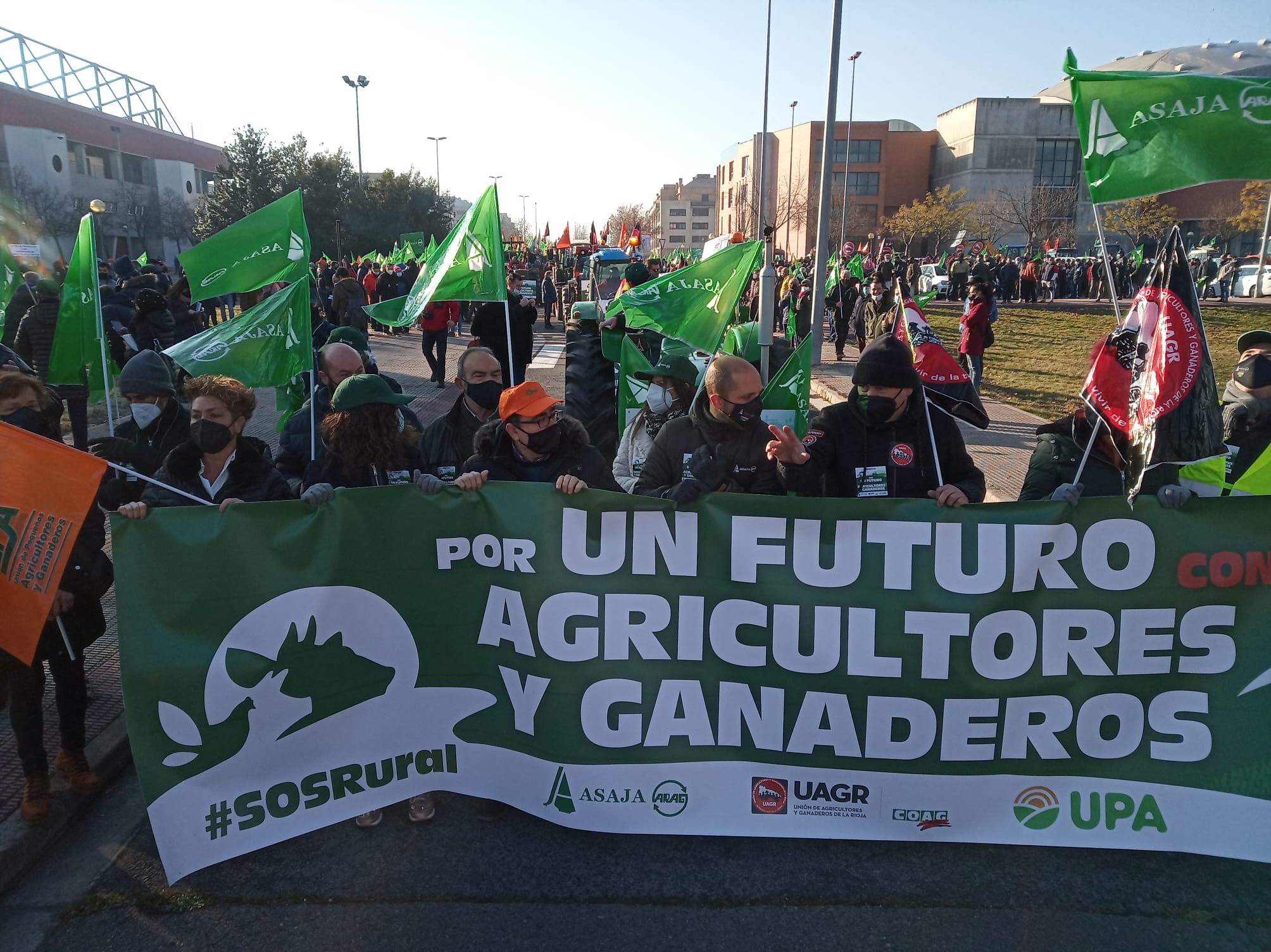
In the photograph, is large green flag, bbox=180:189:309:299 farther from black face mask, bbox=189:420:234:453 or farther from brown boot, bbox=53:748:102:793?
brown boot, bbox=53:748:102:793

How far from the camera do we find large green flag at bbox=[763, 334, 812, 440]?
693 centimetres

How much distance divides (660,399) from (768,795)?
265cm

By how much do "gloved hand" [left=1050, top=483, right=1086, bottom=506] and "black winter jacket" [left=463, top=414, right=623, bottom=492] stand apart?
1895mm

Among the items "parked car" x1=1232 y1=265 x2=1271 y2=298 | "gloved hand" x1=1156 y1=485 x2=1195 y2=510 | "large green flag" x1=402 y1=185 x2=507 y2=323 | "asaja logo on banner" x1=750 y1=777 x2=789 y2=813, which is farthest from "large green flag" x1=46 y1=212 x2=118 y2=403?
"parked car" x1=1232 y1=265 x2=1271 y2=298

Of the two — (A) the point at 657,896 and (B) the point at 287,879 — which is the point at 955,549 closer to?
(A) the point at 657,896

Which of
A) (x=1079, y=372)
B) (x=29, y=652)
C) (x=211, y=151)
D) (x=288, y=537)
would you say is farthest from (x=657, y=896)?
(x=211, y=151)

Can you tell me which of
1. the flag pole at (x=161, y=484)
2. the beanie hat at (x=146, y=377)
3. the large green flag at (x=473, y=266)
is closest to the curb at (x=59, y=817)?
the flag pole at (x=161, y=484)

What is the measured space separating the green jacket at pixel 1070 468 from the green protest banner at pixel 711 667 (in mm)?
572

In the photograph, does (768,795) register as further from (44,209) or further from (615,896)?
(44,209)

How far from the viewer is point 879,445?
4297 millimetres

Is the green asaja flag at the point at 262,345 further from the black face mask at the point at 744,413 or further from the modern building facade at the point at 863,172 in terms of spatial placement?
the modern building facade at the point at 863,172

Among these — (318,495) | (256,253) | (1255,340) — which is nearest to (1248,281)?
(1255,340)

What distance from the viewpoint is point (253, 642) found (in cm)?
374

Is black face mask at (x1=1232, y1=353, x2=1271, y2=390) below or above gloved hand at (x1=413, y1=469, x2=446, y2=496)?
above
